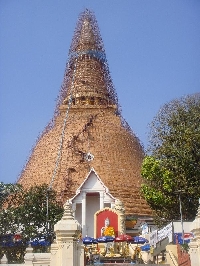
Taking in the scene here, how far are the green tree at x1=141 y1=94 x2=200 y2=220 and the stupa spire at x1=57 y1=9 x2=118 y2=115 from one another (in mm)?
15996

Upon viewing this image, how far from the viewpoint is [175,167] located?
2512cm

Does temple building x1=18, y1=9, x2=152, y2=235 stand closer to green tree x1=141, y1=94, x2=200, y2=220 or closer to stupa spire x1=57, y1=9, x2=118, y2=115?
stupa spire x1=57, y1=9, x2=118, y2=115

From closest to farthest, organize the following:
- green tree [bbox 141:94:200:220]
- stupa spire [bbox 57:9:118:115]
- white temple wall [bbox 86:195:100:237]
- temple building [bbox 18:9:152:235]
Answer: green tree [bbox 141:94:200:220]
white temple wall [bbox 86:195:100:237]
temple building [bbox 18:9:152:235]
stupa spire [bbox 57:9:118:115]

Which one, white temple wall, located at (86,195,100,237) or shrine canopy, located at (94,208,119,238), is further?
white temple wall, located at (86,195,100,237)

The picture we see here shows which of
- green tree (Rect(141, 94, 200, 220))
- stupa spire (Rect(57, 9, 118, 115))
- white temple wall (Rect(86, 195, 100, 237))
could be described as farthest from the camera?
stupa spire (Rect(57, 9, 118, 115))

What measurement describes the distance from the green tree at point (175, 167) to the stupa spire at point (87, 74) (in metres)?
16.0

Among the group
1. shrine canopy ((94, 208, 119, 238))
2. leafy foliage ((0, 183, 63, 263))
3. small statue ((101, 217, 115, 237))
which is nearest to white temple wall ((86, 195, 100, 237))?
shrine canopy ((94, 208, 119, 238))

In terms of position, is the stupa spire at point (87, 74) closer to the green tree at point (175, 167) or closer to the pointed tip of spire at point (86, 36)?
the pointed tip of spire at point (86, 36)

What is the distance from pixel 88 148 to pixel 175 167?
41.8 ft

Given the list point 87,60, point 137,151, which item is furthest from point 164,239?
point 87,60

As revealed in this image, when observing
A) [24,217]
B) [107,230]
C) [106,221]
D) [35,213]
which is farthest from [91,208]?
[24,217]

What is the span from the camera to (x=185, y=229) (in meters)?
21.8

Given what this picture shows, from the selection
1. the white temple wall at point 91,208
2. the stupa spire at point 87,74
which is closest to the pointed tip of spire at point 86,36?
the stupa spire at point 87,74

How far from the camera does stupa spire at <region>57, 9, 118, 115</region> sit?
42312mm
